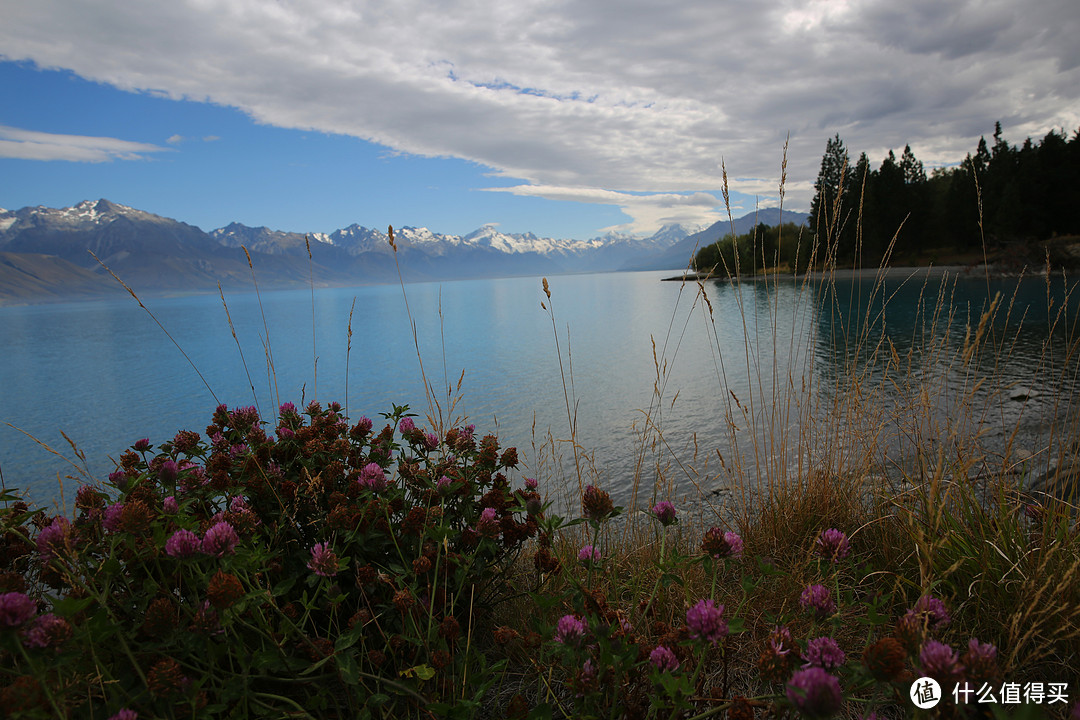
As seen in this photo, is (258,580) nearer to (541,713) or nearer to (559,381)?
(541,713)

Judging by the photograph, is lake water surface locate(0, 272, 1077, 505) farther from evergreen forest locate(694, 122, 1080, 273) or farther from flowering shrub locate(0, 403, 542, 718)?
evergreen forest locate(694, 122, 1080, 273)

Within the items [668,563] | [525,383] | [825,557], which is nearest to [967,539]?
[825,557]

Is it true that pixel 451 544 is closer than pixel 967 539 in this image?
Yes

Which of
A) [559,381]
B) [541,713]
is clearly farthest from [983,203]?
[541,713]

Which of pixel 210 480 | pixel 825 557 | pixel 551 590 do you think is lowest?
pixel 551 590

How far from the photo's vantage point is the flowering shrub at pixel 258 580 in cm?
103

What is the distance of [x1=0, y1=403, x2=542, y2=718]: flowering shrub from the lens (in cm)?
103

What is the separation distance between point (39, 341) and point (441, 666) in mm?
37690

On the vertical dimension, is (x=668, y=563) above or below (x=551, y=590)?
above

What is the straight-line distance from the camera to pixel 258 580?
1141mm

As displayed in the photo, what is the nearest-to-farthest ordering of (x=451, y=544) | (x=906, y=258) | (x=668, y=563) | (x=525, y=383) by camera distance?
(x=668, y=563) → (x=451, y=544) → (x=525, y=383) → (x=906, y=258)

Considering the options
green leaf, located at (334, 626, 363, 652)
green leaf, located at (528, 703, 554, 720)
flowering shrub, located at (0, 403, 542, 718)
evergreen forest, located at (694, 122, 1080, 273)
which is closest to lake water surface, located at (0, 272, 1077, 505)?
flowering shrub, located at (0, 403, 542, 718)

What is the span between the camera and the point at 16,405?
41.0 feet

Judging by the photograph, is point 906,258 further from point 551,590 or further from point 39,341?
point 39,341
